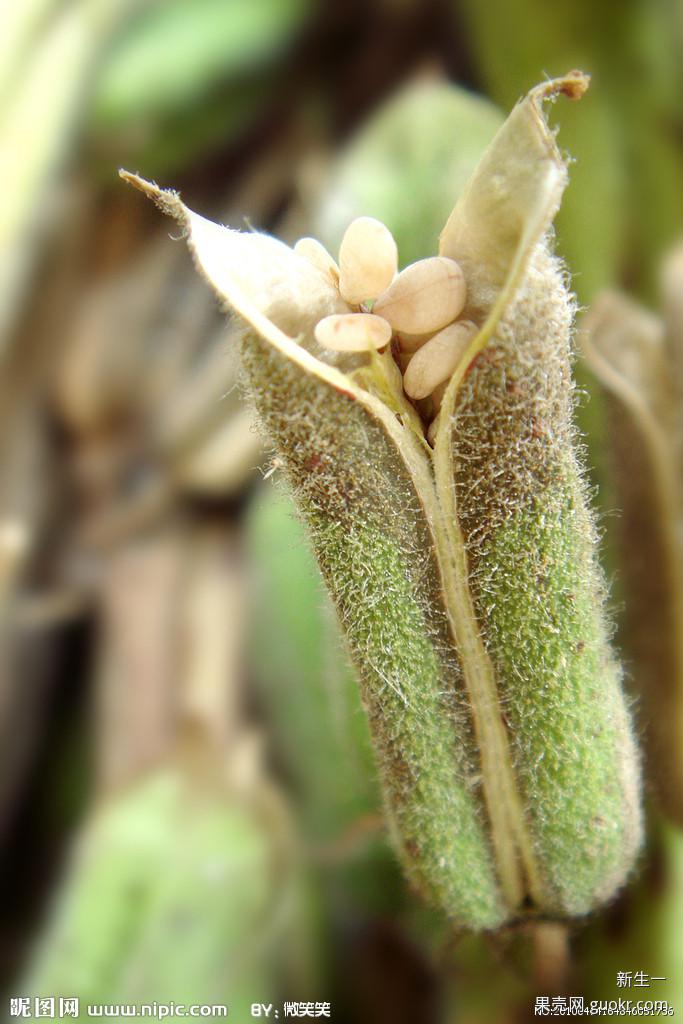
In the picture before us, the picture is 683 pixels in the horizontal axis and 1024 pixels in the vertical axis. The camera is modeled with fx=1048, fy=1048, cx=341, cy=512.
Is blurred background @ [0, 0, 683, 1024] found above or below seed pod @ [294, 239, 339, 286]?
below

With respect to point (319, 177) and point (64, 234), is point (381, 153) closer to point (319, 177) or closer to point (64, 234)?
point (319, 177)

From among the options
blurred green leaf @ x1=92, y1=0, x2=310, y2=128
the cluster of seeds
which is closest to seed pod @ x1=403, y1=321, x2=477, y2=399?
the cluster of seeds

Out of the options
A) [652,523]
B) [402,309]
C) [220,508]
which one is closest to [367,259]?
[402,309]

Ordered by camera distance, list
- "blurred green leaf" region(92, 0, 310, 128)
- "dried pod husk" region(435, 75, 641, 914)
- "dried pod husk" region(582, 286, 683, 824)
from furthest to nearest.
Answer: "blurred green leaf" region(92, 0, 310, 128)
"dried pod husk" region(582, 286, 683, 824)
"dried pod husk" region(435, 75, 641, 914)

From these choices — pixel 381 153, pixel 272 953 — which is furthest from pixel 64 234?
pixel 272 953

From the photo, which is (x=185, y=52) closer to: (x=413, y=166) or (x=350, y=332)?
(x=413, y=166)

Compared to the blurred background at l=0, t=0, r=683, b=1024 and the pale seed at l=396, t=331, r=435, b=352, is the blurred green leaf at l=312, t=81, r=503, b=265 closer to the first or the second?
the blurred background at l=0, t=0, r=683, b=1024

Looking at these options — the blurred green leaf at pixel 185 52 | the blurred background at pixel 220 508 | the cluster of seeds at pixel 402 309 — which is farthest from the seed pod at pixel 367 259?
the blurred green leaf at pixel 185 52
